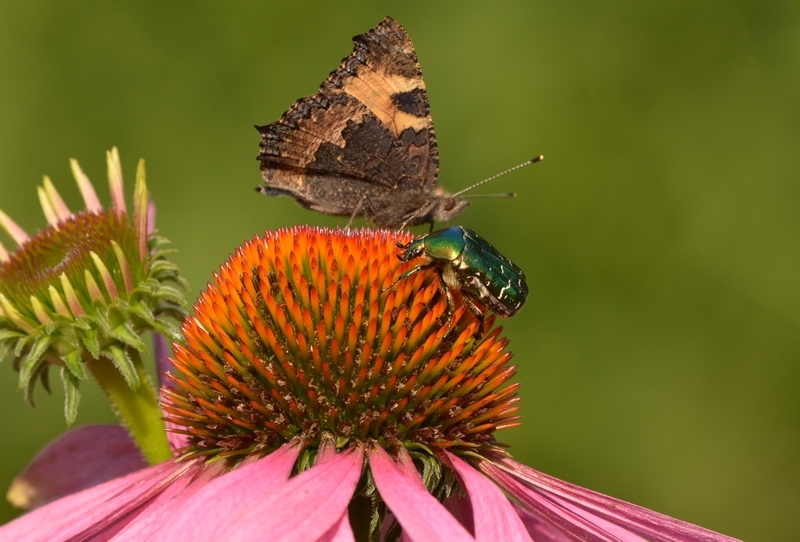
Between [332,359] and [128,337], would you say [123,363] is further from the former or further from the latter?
[332,359]

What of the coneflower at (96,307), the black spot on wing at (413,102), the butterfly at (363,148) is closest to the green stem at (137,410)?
the coneflower at (96,307)

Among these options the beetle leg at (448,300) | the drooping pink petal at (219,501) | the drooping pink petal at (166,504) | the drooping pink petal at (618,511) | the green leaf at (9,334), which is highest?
the green leaf at (9,334)

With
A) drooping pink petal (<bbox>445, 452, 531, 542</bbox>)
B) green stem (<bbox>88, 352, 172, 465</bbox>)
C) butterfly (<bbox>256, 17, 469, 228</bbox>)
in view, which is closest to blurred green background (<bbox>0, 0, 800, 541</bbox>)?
butterfly (<bbox>256, 17, 469, 228</bbox>)

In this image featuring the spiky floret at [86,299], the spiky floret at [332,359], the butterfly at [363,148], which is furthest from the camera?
the butterfly at [363,148]

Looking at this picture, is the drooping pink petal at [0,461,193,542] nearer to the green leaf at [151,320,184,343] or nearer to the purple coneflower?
the purple coneflower

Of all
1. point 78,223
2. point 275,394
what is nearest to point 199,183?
point 78,223

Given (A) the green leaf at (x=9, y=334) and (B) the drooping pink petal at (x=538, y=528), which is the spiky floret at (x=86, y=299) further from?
(B) the drooping pink petal at (x=538, y=528)
